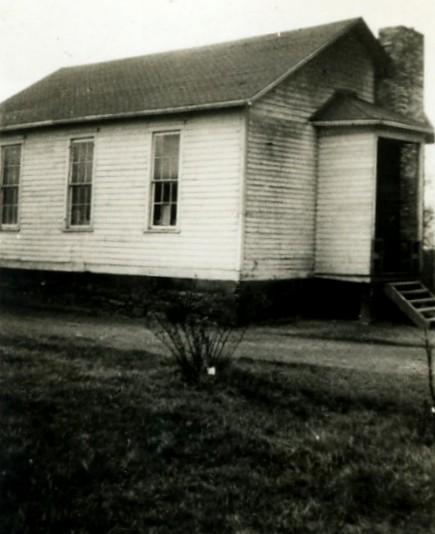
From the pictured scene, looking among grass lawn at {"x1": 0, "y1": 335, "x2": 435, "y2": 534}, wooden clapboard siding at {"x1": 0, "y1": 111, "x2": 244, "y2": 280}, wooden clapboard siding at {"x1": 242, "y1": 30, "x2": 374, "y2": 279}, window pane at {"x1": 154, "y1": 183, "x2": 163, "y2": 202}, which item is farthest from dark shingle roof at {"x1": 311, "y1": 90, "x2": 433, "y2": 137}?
grass lawn at {"x1": 0, "y1": 335, "x2": 435, "y2": 534}

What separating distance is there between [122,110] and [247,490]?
12103 millimetres

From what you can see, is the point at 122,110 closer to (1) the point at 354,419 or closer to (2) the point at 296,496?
(1) the point at 354,419

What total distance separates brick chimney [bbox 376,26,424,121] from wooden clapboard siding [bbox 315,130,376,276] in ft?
9.49

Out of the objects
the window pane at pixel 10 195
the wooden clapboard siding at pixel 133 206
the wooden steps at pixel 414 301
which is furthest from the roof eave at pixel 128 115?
the wooden steps at pixel 414 301

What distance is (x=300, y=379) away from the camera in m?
9.23

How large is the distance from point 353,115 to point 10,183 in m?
8.91

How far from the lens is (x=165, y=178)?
53.1 feet

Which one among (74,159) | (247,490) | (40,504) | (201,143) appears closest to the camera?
(40,504)

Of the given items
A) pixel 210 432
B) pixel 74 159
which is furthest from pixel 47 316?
pixel 210 432

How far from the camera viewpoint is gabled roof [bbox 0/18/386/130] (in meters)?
15.5

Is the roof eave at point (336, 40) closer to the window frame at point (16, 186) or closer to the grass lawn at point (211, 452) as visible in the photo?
the grass lawn at point (211, 452)

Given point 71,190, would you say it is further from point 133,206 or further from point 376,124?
point 376,124

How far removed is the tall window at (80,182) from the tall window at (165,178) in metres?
2.02

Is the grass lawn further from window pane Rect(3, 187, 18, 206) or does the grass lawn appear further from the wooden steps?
window pane Rect(3, 187, 18, 206)
